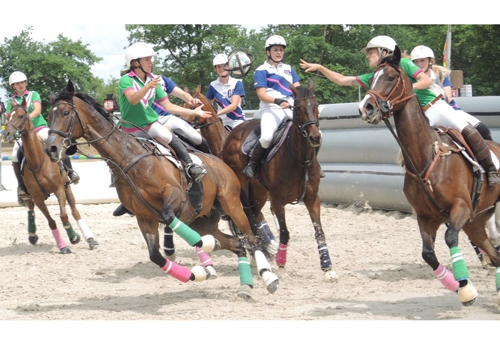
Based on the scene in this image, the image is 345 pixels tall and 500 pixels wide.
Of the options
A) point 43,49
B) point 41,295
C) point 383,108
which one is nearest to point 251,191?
point 41,295

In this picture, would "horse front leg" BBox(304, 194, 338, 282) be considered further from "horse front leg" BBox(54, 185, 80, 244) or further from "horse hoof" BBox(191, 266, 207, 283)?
"horse front leg" BBox(54, 185, 80, 244)

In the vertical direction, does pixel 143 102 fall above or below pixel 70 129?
above

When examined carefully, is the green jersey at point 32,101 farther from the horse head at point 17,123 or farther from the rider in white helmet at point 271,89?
the rider in white helmet at point 271,89

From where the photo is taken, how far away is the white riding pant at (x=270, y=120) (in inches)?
381

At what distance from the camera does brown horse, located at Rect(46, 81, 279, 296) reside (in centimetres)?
739

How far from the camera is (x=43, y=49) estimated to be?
45.4 meters

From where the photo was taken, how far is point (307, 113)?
856 centimetres

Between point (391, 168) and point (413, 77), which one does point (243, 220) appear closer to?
point (413, 77)

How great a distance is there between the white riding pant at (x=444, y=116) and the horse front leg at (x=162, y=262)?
3.07 m

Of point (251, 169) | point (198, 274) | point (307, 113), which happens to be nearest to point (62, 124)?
point (198, 274)

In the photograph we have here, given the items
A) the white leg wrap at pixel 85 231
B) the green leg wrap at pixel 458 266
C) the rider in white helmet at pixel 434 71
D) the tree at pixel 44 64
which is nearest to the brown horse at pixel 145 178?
the green leg wrap at pixel 458 266

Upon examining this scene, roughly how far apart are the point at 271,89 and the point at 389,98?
9.70ft

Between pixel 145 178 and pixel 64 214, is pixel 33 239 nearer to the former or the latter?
pixel 64 214

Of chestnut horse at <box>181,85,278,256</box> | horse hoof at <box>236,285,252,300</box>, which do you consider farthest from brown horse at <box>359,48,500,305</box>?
chestnut horse at <box>181,85,278,256</box>
